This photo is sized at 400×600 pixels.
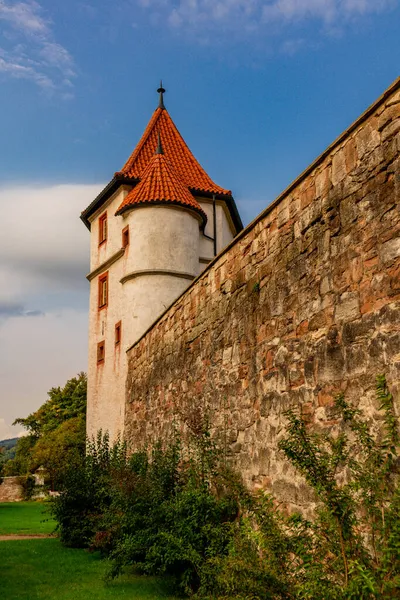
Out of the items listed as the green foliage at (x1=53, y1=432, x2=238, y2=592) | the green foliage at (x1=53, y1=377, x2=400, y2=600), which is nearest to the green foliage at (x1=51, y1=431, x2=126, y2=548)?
the green foliage at (x1=53, y1=432, x2=238, y2=592)

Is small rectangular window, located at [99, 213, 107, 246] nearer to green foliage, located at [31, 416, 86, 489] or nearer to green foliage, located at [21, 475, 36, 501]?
green foliage, located at [31, 416, 86, 489]

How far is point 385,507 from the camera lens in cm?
416

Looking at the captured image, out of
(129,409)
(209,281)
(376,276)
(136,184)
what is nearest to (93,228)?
(136,184)

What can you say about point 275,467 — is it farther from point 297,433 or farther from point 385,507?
point 385,507

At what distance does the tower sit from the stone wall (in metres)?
9.77

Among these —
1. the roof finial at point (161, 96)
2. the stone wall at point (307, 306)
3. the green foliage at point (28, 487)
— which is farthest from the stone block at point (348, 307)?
the green foliage at point (28, 487)

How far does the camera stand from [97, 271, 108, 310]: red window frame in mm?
22192

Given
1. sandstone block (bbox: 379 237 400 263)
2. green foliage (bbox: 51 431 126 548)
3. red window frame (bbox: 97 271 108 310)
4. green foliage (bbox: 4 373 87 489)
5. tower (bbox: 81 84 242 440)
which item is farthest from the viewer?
green foliage (bbox: 4 373 87 489)

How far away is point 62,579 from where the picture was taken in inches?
334

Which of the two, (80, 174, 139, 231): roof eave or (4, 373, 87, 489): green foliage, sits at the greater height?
(80, 174, 139, 231): roof eave

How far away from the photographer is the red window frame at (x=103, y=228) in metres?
22.8

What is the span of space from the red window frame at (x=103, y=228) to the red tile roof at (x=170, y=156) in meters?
1.93

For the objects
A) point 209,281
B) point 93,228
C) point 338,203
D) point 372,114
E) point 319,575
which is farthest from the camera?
point 93,228

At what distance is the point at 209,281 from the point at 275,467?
3.52 metres
